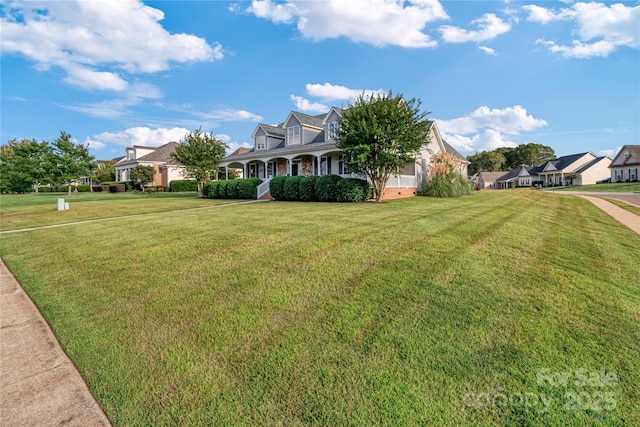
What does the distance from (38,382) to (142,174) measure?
42963mm

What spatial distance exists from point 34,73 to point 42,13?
433 inches

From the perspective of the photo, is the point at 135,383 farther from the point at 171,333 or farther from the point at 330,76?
the point at 330,76

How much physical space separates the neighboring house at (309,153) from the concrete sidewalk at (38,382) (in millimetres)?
16999

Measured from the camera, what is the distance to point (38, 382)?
2.45 meters

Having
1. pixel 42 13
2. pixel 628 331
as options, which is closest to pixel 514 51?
pixel 628 331

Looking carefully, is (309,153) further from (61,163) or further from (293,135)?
(61,163)

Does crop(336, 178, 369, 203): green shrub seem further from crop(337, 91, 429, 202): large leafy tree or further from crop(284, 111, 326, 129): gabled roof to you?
crop(284, 111, 326, 129): gabled roof

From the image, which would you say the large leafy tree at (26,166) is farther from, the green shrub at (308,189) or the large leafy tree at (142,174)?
the green shrub at (308,189)

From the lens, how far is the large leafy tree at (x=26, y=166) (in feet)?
97.6

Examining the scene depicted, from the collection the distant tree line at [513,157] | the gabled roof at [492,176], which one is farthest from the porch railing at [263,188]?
the distant tree line at [513,157]

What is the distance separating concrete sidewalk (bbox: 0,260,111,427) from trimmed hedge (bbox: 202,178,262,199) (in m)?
18.1

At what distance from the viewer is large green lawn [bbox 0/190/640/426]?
206cm

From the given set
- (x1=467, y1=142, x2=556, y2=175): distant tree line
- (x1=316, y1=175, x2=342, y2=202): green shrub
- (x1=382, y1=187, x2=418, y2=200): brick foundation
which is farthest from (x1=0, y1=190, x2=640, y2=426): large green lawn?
(x1=467, y1=142, x2=556, y2=175): distant tree line

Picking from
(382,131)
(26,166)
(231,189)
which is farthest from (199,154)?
(26,166)
